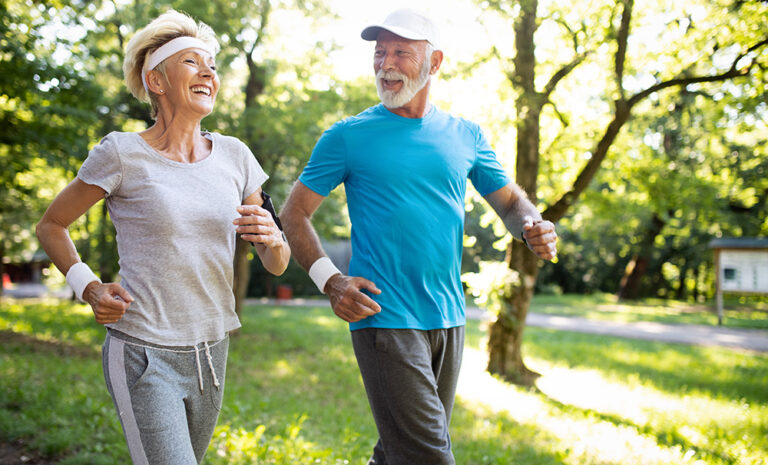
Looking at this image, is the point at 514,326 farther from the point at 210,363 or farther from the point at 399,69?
the point at 210,363

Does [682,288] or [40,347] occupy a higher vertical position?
[682,288]

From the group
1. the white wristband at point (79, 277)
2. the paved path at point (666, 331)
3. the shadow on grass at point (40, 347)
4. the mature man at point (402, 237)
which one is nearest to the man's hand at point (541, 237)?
the mature man at point (402, 237)

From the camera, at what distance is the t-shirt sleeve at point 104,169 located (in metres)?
2.29

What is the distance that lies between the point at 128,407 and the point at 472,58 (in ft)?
24.8

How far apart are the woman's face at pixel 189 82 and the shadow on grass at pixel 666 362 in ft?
30.0

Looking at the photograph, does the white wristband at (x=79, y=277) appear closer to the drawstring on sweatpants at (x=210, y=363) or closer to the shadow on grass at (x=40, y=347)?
the drawstring on sweatpants at (x=210, y=363)

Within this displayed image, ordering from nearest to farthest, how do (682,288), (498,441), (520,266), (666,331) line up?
(498,441) < (520,266) < (666,331) < (682,288)

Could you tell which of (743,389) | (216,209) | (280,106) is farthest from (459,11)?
(743,389)

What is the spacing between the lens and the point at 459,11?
25.3 feet

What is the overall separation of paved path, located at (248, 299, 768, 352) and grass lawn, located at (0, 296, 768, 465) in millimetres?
1910

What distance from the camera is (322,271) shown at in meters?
2.68

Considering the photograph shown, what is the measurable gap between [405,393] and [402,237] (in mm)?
645

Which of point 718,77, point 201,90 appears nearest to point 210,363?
point 201,90

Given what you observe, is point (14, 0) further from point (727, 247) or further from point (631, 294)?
point (631, 294)
